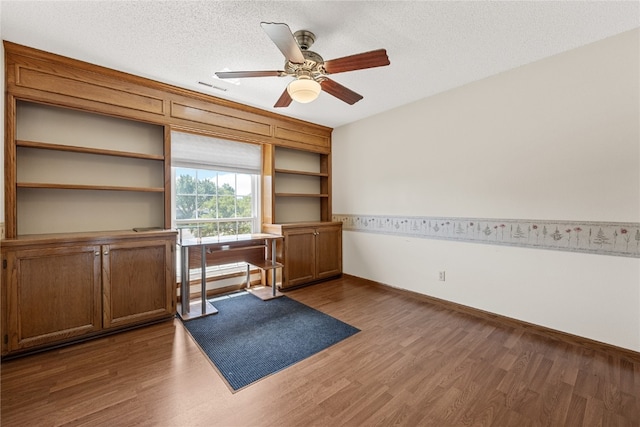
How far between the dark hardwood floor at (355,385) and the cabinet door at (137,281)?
22 centimetres

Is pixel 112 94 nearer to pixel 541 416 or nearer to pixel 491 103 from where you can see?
pixel 491 103

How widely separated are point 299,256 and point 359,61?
2.74 meters

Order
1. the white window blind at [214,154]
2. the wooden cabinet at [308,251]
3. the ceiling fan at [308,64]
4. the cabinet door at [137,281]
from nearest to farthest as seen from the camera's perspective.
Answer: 1. the ceiling fan at [308,64]
2. the cabinet door at [137,281]
3. the white window blind at [214,154]
4. the wooden cabinet at [308,251]

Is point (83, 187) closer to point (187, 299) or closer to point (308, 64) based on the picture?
point (187, 299)

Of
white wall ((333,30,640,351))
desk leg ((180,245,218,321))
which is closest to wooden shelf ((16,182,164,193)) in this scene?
desk leg ((180,245,218,321))

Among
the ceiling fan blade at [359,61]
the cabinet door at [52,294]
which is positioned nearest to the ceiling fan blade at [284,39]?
the ceiling fan blade at [359,61]

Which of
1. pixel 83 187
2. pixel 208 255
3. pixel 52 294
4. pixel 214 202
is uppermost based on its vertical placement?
pixel 83 187

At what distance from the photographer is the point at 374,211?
4121 millimetres

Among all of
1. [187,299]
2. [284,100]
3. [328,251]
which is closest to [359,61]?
[284,100]

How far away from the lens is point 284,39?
166 centimetres

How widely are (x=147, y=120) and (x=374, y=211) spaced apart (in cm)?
307

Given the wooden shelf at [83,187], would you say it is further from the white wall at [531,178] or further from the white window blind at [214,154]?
the white wall at [531,178]

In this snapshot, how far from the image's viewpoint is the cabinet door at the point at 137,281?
2502 millimetres

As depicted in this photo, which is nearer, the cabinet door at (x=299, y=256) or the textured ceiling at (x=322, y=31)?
the textured ceiling at (x=322, y=31)
